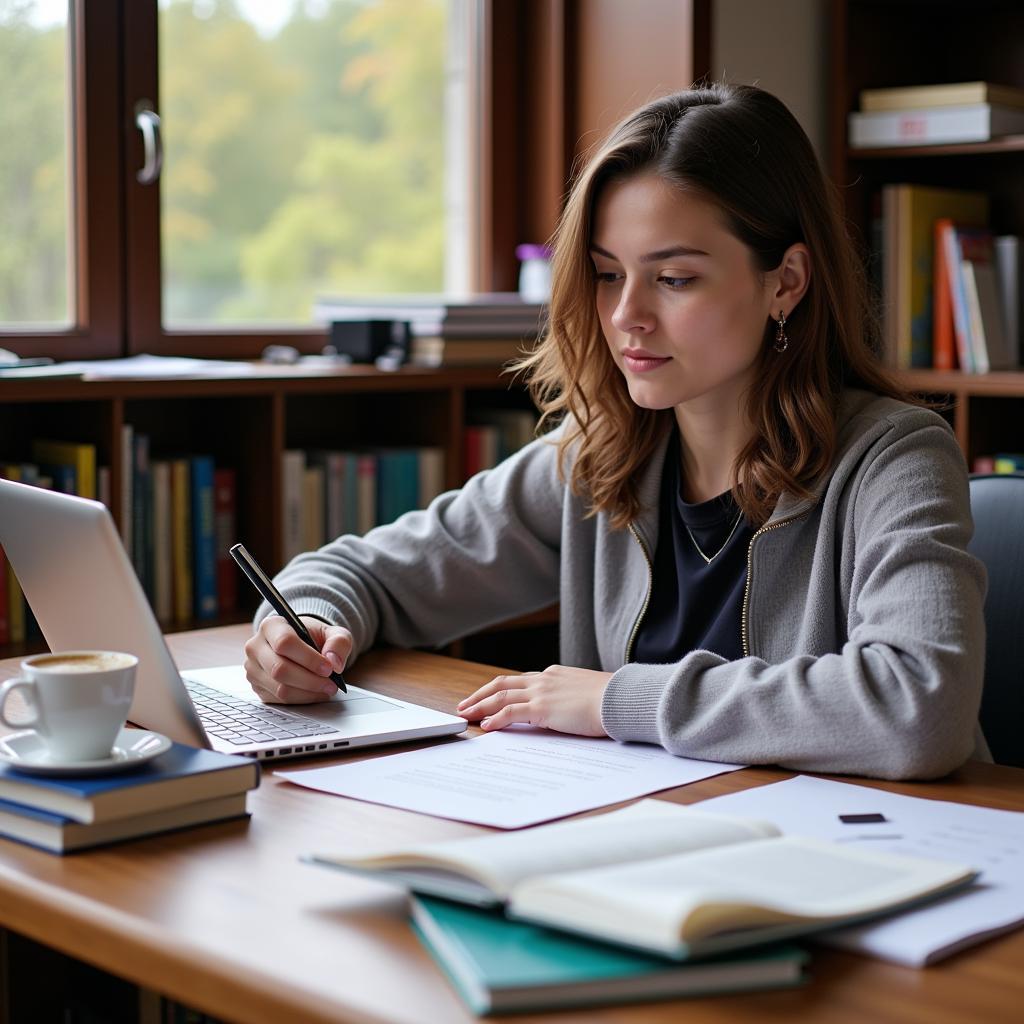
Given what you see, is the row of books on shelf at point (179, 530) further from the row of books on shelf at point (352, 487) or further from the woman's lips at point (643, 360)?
the woman's lips at point (643, 360)

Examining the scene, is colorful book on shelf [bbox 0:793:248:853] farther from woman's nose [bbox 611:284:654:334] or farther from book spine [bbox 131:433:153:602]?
book spine [bbox 131:433:153:602]

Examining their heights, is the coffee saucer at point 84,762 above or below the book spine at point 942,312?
below

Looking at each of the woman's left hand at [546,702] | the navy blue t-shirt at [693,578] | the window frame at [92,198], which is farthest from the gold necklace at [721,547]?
the window frame at [92,198]

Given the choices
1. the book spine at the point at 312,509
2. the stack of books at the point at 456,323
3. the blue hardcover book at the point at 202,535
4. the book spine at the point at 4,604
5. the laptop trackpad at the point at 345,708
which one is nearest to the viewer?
the laptop trackpad at the point at 345,708

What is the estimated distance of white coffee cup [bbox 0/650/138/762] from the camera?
999 mm

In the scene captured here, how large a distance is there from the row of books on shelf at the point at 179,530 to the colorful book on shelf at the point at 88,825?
140cm

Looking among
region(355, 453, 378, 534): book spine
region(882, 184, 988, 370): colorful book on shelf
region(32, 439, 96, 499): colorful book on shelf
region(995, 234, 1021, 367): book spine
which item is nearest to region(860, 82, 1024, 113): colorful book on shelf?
region(882, 184, 988, 370): colorful book on shelf

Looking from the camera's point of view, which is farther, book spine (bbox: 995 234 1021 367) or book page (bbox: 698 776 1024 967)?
book spine (bbox: 995 234 1021 367)

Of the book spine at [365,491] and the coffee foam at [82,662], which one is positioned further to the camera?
the book spine at [365,491]

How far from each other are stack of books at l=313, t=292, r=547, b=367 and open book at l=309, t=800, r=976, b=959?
187 cm

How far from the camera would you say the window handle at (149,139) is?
262 cm

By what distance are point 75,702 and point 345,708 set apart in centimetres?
41

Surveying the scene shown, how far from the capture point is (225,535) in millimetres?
2604

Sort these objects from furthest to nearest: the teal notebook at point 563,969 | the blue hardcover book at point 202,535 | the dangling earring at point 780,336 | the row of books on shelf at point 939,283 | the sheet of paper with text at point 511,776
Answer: the row of books on shelf at point 939,283, the blue hardcover book at point 202,535, the dangling earring at point 780,336, the sheet of paper with text at point 511,776, the teal notebook at point 563,969
